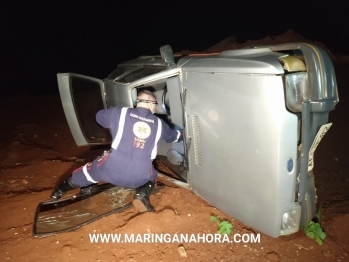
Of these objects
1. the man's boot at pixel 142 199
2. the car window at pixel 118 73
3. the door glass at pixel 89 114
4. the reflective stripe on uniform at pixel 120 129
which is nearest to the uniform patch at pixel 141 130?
the reflective stripe on uniform at pixel 120 129

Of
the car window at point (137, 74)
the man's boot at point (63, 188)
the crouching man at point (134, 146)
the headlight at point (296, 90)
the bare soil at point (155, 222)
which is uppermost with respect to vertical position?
the car window at point (137, 74)

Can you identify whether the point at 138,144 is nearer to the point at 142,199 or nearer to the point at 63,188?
the point at 142,199

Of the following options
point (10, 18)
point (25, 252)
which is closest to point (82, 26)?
point (10, 18)

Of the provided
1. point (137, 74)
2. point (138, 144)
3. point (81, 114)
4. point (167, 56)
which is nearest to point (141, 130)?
point (138, 144)

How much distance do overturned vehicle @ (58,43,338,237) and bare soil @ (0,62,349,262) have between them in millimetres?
327

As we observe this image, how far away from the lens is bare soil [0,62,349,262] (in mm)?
2727

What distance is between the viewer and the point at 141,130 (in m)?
3.04

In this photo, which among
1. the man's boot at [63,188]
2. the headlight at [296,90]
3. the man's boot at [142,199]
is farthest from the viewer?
the man's boot at [63,188]

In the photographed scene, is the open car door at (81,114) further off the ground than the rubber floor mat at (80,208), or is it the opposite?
the open car door at (81,114)

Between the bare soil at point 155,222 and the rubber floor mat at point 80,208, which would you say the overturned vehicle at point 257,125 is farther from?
the rubber floor mat at point 80,208

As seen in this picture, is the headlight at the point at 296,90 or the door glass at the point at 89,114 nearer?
the headlight at the point at 296,90

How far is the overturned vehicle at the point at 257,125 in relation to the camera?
2131 millimetres

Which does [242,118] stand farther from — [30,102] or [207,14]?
[207,14]

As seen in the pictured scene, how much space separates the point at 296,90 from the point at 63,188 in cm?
281
